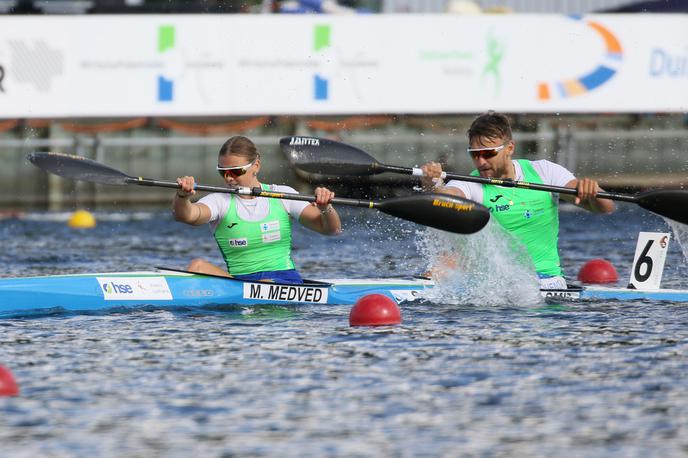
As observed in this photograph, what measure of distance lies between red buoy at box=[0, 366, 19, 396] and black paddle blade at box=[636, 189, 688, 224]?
18.5 feet

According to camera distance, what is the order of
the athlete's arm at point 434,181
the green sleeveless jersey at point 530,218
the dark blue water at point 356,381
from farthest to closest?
the green sleeveless jersey at point 530,218 → the athlete's arm at point 434,181 → the dark blue water at point 356,381

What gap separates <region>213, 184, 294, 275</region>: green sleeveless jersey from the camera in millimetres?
10133

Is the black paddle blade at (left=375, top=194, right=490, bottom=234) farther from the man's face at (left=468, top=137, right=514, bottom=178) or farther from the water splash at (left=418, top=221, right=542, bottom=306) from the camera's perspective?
the water splash at (left=418, top=221, right=542, bottom=306)

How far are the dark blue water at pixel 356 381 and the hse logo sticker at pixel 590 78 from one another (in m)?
10.3

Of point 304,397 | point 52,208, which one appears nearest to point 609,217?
point 52,208

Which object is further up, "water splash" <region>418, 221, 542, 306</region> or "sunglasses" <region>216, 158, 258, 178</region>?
"sunglasses" <region>216, 158, 258, 178</region>

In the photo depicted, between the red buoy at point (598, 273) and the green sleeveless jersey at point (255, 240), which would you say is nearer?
the green sleeveless jersey at point (255, 240)

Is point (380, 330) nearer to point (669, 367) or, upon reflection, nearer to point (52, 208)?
point (669, 367)

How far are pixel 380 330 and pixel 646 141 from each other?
43.9ft

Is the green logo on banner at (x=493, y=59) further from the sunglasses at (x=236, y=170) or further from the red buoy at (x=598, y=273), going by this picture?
the sunglasses at (x=236, y=170)

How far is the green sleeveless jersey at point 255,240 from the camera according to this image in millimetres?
Result: 10133

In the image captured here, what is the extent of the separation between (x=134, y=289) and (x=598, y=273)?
14.8ft

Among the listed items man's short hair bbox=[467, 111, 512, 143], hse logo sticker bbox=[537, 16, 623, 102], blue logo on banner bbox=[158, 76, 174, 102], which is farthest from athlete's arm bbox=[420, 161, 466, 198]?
hse logo sticker bbox=[537, 16, 623, 102]

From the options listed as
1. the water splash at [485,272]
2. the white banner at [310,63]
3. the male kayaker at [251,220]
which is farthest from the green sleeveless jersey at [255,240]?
the white banner at [310,63]
